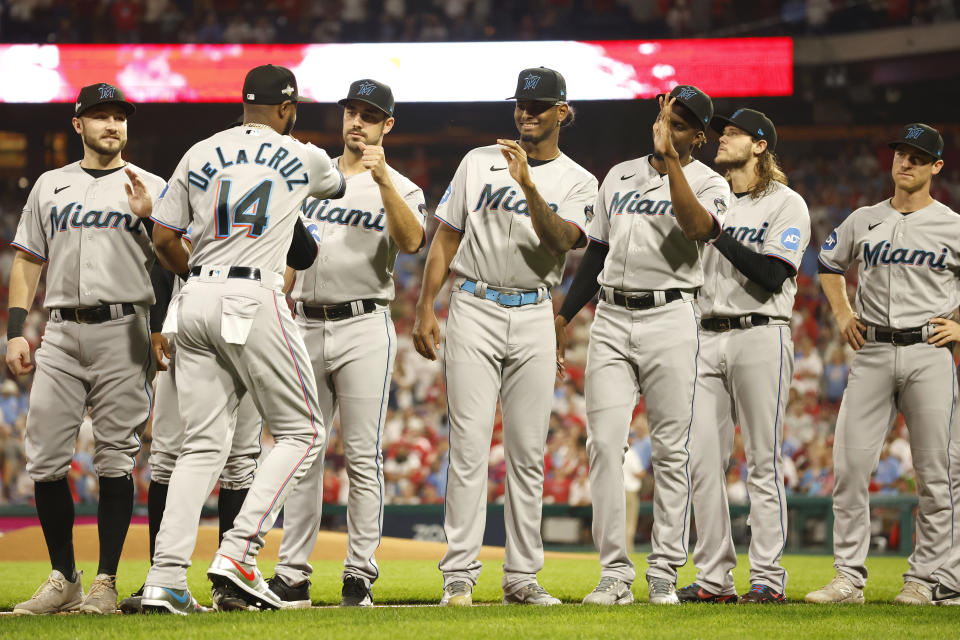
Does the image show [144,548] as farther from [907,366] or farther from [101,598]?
[907,366]

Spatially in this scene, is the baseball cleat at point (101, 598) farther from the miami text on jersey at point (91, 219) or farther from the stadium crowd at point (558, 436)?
the stadium crowd at point (558, 436)

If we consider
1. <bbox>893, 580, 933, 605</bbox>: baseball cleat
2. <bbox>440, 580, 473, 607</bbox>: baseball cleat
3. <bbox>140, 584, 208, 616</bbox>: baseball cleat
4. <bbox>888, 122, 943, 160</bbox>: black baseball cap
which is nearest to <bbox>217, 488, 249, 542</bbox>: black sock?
<bbox>140, 584, 208, 616</bbox>: baseball cleat

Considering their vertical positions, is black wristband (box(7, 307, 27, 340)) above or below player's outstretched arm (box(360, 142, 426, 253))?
below

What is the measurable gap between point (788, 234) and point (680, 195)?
0.81m

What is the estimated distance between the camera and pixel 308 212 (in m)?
5.12

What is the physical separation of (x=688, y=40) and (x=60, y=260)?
11671 mm

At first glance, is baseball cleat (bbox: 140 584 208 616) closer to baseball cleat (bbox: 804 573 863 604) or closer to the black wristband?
the black wristband

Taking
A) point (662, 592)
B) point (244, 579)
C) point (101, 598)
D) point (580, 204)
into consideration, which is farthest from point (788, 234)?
point (101, 598)

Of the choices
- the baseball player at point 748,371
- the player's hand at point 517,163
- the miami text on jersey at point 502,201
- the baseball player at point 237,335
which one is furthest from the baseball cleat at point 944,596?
the baseball player at point 237,335

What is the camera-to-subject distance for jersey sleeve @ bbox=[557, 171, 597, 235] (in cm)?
485

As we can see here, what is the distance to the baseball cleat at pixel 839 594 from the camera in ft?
16.5

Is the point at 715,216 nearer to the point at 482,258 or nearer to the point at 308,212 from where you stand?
the point at 482,258

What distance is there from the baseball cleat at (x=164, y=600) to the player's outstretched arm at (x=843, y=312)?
10.8 feet

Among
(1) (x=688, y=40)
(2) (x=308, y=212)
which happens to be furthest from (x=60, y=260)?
(1) (x=688, y=40)
